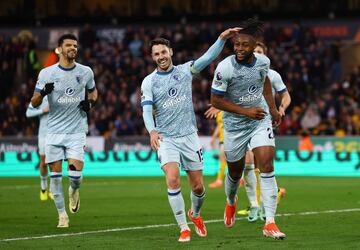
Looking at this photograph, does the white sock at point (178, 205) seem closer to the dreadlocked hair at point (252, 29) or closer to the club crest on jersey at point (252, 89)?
the club crest on jersey at point (252, 89)

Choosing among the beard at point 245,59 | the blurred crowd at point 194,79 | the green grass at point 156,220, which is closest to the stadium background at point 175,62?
the blurred crowd at point 194,79

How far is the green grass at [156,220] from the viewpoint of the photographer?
11125mm

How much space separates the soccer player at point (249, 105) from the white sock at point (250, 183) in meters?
1.88

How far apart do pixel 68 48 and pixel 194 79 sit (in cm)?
2049

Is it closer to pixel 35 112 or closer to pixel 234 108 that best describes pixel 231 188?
pixel 234 108

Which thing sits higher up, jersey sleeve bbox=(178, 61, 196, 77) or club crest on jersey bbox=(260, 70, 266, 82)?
jersey sleeve bbox=(178, 61, 196, 77)

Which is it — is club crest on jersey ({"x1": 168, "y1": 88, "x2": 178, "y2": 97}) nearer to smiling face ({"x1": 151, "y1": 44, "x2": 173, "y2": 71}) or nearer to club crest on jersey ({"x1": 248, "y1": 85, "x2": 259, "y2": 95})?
smiling face ({"x1": 151, "y1": 44, "x2": 173, "y2": 71})

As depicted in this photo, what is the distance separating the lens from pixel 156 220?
14.1m

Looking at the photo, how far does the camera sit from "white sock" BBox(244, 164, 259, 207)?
13.7m

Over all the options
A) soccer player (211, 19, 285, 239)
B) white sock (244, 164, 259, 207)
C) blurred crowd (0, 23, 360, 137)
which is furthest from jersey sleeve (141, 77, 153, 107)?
blurred crowd (0, 23, 360, 137)

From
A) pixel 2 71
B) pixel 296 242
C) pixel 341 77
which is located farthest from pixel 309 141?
pixel 296 242

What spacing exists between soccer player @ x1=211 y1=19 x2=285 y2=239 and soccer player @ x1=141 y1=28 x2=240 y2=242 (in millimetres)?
246

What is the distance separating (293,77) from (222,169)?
37.4 ft

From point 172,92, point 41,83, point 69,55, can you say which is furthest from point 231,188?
point 41,83
